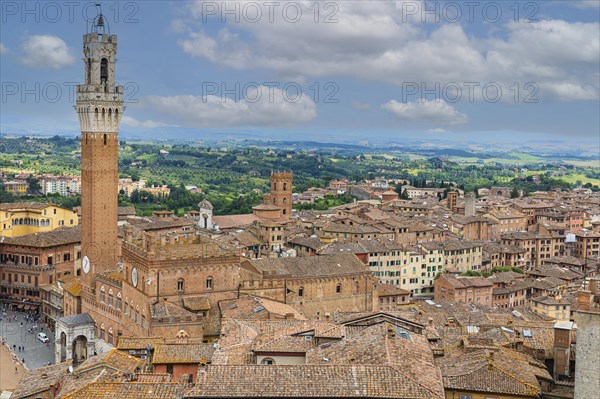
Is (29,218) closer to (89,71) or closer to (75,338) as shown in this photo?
(89,71)

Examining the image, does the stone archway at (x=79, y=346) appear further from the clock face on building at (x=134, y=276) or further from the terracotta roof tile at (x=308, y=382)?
the terracotta roof tile at (x=308, y=382)

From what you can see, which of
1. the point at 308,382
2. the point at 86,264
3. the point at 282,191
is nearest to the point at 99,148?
the point at 86,264

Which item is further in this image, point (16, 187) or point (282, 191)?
point (16, 187)

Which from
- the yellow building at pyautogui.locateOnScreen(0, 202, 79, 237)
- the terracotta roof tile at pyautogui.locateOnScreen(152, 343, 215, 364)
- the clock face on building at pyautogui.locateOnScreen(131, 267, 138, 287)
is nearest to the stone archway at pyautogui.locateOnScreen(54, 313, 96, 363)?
the clock face on building at pyautogui.locateOnScreen(131, 267, 138, 287)

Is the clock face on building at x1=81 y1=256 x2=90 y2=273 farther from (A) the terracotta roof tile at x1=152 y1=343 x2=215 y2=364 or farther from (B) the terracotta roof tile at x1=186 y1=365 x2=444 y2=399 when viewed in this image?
(B) the terracotta roof tile at x1=186 y1=365 x2=444 y2=399

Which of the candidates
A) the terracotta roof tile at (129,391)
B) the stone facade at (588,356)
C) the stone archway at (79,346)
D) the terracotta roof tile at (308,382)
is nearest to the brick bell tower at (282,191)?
the stone archway at (79,346)

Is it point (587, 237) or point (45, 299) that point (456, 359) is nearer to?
point (45, 299)

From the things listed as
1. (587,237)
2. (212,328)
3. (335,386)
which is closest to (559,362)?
(335,386)
